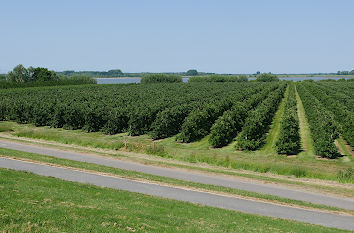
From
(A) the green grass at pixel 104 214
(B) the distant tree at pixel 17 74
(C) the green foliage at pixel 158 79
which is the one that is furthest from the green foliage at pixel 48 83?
(A) the green grass at pixel 104 214

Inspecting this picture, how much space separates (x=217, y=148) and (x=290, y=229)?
21.2 m

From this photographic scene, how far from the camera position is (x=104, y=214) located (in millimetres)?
10633

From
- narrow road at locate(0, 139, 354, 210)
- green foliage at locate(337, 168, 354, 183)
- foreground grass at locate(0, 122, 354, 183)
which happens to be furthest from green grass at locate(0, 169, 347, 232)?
foreground grass at locate(0, 122, 354, 183)

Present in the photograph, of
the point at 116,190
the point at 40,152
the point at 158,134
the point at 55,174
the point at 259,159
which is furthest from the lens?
the point at 158,134

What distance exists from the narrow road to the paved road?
220cm

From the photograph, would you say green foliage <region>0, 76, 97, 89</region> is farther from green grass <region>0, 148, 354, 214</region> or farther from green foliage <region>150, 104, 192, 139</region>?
green grass <region>0, 148, 354, 214</region>

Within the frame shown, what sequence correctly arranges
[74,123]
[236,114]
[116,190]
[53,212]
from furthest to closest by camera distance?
1. [74,123]
2. [236,114]
3. [116,190]
4. [53,212]

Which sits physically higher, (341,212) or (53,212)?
(53,212)

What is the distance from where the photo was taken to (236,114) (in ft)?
129

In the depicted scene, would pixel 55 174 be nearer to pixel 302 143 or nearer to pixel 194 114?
pixel 194 114

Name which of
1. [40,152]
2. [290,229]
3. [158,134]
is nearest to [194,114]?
[158,134]

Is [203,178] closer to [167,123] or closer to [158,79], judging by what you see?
[167,123]

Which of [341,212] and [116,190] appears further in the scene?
[116,190]

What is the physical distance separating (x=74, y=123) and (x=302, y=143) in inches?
1029
